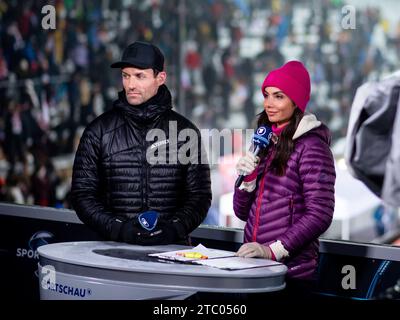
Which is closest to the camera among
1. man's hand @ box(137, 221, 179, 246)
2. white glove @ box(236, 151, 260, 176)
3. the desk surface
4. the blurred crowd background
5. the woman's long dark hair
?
the desk surface

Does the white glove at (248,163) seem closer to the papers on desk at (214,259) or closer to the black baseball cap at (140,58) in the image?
the papers on desk at (214,259)

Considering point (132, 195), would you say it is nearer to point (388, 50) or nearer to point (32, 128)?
point (32, 128)

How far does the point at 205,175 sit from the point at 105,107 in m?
4.27

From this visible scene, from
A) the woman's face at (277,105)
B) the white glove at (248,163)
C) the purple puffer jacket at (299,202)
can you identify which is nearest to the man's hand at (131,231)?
the purple puffer jacket at (299,202)

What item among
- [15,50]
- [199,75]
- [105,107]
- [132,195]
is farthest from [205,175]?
[199,75]

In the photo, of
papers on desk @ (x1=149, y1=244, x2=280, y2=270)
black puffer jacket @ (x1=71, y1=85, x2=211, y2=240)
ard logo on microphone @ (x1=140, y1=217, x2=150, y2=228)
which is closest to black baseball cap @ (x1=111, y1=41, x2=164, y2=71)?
black puffer jacket @ (x1=71, y1=85, x2=211, y2=240)

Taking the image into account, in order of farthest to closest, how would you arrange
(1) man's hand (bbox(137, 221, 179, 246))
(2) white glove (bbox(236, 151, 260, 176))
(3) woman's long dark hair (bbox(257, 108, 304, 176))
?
(1) man's hand (bbox(137, 221, 179, 246)), (3) woman's long dark hair (bbox(257, 108, 304, 176)), (2) white glove (bbox(236, 151, 260, 176))

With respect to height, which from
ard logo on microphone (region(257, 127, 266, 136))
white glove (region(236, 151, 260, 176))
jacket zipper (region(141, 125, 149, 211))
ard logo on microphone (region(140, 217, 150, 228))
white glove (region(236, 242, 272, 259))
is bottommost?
white glove (region(236, 242, 272, 259))

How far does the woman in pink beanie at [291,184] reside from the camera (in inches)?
109

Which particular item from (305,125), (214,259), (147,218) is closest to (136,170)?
(147,218)

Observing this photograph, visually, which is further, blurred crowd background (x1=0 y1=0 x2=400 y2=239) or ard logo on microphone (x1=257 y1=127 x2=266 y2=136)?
blurred crowd background (x1=0 y1=0 x2=400 y2=239)

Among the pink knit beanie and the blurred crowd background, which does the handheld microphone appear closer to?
the pink knit beanie

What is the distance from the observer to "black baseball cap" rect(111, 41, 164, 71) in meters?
3.02

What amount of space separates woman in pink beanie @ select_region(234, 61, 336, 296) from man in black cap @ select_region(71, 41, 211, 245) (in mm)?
260
